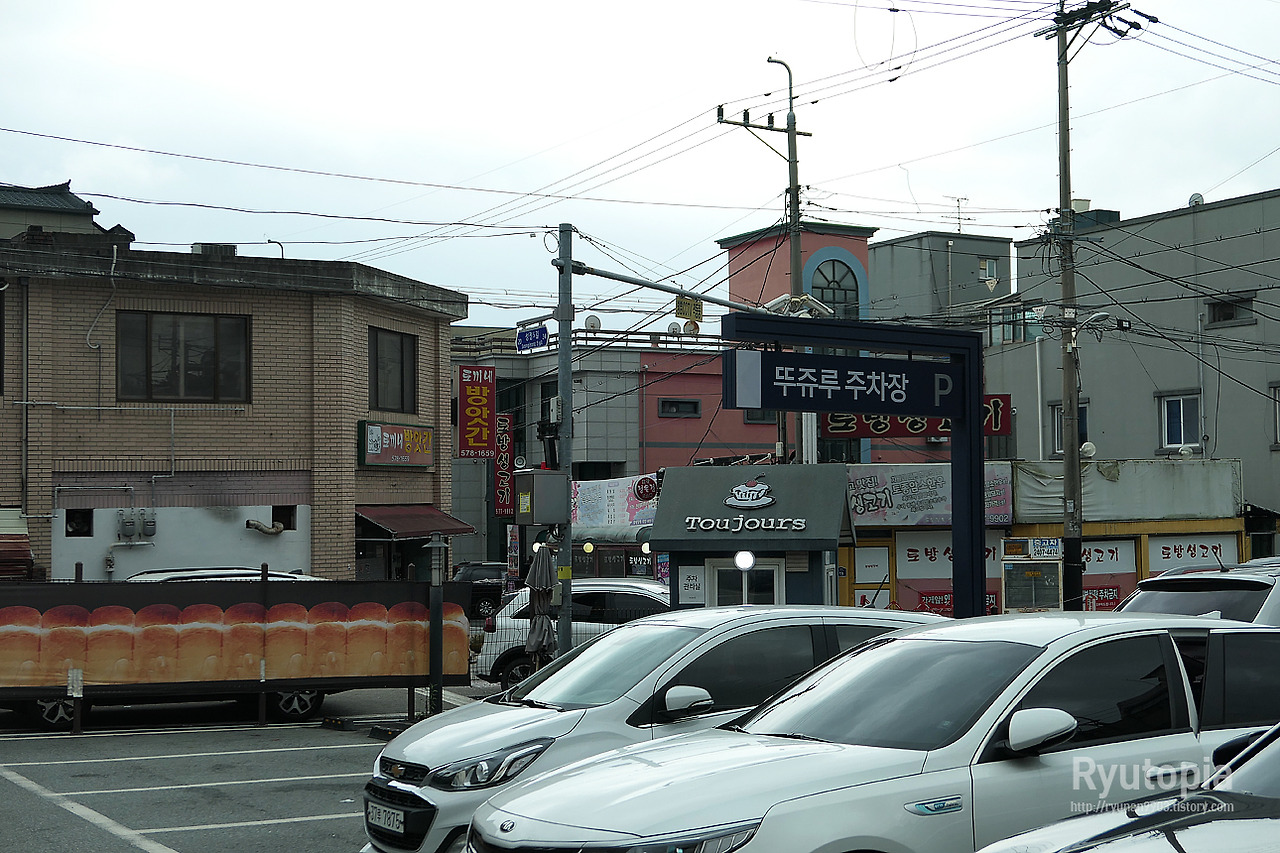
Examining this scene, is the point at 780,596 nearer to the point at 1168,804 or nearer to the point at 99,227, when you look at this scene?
the point at 1168,804

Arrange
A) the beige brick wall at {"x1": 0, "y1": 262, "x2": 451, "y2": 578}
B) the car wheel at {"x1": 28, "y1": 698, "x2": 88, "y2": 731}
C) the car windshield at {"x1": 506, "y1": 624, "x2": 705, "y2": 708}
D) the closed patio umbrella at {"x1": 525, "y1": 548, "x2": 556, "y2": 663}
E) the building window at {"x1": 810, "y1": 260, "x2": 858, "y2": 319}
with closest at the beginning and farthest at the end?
the car windshield at {"x1": 506, "y1": 624, "x2": 705, "y2": 708}
the car wheel at {"x1": 28, "y1": 698, "x2": 88, "y2": 731}
the closed patio umbrella at {"x1": 525, "y1": 548, "x2": 556, "y2": 663}
the beige brick wall at {"x1": 0, "y1": 262, "x2": 451, "y2": 578}
the building window at {"x1": 810, "y1": 260, "x2": 858, "y2": 319}

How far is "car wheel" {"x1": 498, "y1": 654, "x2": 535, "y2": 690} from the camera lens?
17.2m

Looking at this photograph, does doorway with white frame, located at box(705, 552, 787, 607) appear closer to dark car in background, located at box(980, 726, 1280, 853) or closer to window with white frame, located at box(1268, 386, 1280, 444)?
dark car in background, located at box(980, 726, 1280, 853)

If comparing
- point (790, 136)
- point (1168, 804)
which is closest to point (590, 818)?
point (1168, 804)

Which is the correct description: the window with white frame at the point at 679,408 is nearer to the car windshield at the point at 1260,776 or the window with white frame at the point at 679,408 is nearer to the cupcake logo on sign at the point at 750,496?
the cupcake logo on sign at the point at 750,496

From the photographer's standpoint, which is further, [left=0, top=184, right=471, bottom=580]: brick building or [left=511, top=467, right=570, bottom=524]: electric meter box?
[left=0, top=184, right=471, bottom=580]: brick building

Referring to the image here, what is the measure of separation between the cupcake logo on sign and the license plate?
39.7 ft

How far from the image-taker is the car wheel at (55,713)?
1448 centimetres

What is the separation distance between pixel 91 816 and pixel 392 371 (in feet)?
54.2

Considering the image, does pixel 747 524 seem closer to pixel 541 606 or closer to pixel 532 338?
pixel 541 606

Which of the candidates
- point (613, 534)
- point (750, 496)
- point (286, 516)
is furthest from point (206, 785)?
point (613, 534)

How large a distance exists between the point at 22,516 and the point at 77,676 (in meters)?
8.66

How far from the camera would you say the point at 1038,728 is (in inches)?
191

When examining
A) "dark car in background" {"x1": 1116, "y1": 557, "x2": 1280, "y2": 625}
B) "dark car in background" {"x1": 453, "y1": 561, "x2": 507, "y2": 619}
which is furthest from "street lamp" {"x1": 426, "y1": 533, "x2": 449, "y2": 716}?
"dark car in background" {"x1": 453, "y1": 561, "x2": 507, "y2": 619}
